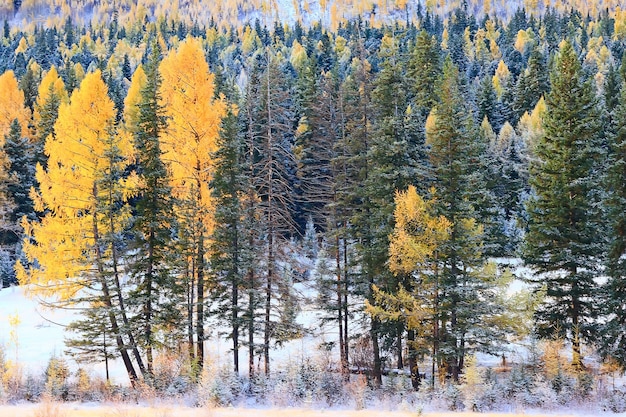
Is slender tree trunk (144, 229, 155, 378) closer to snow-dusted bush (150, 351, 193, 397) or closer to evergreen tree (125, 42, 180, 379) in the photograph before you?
evergreen tree (125, 42, 180, 379)

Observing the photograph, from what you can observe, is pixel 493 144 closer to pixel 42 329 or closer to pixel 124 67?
pixel 42 329

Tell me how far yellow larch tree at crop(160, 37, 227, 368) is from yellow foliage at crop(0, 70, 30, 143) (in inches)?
1537

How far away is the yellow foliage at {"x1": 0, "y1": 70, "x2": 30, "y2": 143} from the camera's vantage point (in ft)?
172

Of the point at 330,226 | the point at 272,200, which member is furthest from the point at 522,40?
the point at 272,200

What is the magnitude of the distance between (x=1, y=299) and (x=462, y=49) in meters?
116

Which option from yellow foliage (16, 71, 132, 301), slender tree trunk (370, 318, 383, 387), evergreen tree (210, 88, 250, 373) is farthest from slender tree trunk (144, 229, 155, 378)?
slender tree trunk (370, 318, 383, 387)

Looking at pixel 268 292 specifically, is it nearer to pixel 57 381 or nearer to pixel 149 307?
pixel 149 307

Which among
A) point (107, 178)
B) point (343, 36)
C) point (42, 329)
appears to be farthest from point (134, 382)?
point (343, 36)

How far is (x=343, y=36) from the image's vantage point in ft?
518

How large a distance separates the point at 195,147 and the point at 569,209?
626 inches

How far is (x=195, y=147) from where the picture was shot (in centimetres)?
2039

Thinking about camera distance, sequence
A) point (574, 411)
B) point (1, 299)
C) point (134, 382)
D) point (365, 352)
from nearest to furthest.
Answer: point (574, 411) < point (134, 382) < point (365, 352) < point (1, 299)

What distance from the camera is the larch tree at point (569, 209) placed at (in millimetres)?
21172

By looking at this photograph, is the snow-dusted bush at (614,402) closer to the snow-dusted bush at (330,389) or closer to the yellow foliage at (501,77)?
the snow-dusted bush at (330,389)
